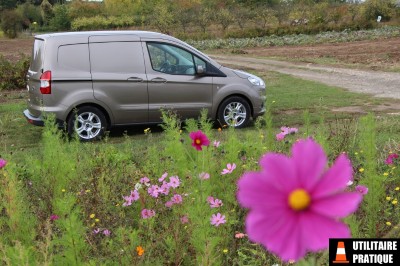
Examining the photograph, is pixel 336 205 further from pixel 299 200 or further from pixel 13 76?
pixel 13 76

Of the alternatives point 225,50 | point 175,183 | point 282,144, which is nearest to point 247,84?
point 282,144

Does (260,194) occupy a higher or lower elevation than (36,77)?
higher

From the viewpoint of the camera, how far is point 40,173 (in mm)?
5211

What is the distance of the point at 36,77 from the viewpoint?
9.66 metres

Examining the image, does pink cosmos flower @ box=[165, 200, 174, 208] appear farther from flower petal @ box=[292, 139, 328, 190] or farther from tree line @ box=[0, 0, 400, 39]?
tree line @ box=[0, 0, 400, 39]

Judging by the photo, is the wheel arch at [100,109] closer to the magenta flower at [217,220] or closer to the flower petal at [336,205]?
the magenta flower at [217,220]

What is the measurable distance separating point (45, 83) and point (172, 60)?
214cm

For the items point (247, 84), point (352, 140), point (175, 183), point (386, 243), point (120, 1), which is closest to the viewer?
point (386, 243)

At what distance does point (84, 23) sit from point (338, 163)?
61.2 meters

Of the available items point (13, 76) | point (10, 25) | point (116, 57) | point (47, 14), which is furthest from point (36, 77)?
point (47, 14)

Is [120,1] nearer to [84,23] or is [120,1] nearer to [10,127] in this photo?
[84,23]

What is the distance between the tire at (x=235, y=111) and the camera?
1055cm

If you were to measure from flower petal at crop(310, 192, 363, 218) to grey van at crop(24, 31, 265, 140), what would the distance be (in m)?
8.99

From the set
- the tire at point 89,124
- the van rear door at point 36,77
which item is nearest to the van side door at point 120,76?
the tire at point 89,124
